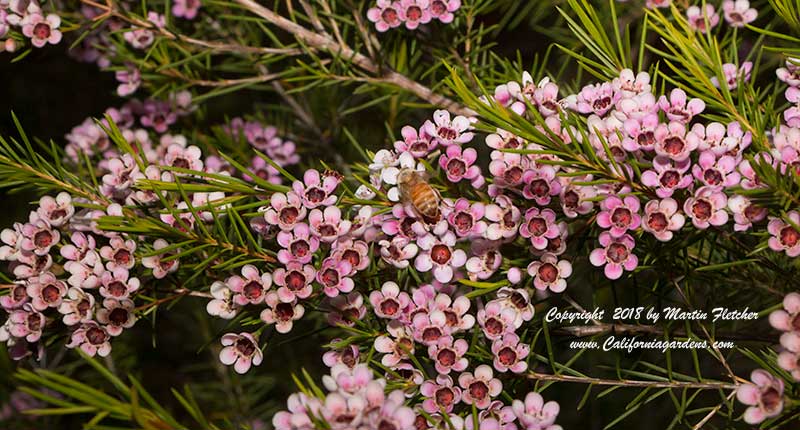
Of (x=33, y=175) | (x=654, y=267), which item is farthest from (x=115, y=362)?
(x=654, y=267)

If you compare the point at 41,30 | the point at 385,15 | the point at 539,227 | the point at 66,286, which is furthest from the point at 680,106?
the point at 41,30

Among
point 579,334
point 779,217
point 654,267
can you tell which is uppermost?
point 779,217

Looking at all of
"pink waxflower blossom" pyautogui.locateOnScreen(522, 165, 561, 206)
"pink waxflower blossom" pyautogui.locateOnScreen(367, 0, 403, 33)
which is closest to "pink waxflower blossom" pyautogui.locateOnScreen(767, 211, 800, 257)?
"pink waxflower blossom" pyautogui.locateOnScreen(522, 165, 561, 206)

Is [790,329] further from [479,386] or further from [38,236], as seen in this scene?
[38,236]

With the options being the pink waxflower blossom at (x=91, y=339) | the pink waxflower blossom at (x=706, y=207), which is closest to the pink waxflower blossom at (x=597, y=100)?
the pink waxflower blossom at (x=706, y=207)

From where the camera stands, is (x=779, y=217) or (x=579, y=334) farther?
(x=579, y=334)

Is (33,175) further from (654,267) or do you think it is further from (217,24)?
(654,267)
